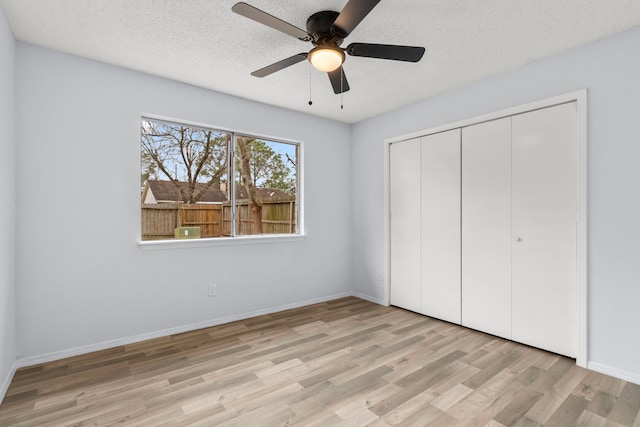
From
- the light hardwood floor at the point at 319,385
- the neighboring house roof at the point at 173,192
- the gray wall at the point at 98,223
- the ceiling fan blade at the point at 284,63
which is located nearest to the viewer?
the light hardwood floor at the point at 319,385

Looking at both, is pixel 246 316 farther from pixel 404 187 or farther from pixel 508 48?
pixel 508 48

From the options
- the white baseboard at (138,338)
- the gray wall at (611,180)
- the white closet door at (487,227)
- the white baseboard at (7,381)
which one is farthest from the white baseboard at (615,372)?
the white baseboard at (7,381)

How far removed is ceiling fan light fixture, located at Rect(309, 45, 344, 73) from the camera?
2.05 m

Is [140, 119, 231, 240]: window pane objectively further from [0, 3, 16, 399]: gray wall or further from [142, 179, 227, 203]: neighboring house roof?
[0, 3, 16, 399]: gray wall

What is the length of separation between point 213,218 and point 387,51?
8.05 ft

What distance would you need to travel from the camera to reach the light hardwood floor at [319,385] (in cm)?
192

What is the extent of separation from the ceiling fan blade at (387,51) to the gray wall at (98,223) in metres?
1.93

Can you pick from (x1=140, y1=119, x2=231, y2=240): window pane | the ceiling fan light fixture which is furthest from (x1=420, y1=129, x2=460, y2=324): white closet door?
(x1=140, y1=119, x2=231, y2=240): window pane

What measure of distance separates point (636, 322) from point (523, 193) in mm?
1203

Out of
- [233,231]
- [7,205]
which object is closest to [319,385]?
[233,231]

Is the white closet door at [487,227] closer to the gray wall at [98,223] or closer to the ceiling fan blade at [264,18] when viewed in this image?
the ceiling fan blade at [264,18]

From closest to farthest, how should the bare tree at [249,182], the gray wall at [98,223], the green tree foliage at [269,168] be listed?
1. the gray wall at [98,223]
2. the bare tree at [249,182]
3. the green tree foliage at [269,168]

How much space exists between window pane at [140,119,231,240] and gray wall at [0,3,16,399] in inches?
37.0

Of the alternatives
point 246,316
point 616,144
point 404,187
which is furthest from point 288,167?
point 616,144
